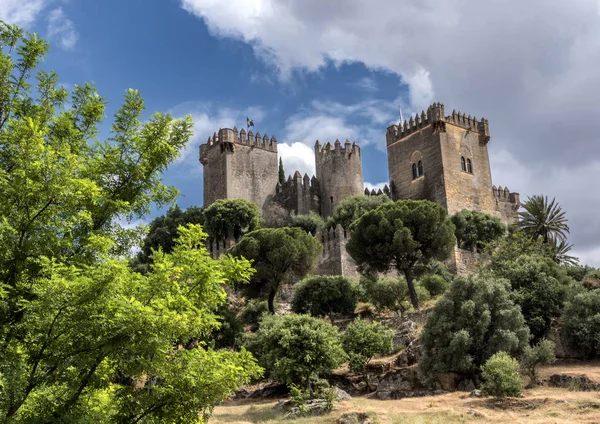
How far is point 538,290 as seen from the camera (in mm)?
27344

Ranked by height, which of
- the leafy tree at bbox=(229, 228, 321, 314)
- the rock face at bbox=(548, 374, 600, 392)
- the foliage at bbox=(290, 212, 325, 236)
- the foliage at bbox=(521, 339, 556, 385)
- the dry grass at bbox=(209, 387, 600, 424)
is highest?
the foliage at bbox=(290, 212, 325, 236)

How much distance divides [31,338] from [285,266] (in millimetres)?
27991

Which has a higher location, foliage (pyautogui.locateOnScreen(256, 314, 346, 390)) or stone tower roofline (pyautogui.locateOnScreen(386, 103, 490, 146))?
stone tower roofline (pyautogui.locateOnScreen(386, 103, 490, 146))

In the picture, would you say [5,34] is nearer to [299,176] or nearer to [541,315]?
[541,315]

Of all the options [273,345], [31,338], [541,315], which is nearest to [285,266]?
[273,345]

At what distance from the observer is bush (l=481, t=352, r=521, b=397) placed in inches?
754

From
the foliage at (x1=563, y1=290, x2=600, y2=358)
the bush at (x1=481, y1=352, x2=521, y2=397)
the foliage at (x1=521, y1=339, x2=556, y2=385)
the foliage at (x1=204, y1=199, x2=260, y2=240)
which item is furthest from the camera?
the foliage at (x1=204, y1=199, x2=260, y2=240)

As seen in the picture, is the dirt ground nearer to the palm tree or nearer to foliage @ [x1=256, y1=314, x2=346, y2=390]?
foliage @ [x1=256, y1=314, x2=346, y2=390]

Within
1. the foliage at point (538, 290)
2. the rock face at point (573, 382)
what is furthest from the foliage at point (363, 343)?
the rock face at point (573, 382)

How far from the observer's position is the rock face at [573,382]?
19875 mm

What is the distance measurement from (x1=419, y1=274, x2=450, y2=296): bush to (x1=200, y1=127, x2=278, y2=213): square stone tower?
2500 cm

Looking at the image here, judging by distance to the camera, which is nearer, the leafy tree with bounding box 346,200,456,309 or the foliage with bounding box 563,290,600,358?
the foliage with bounding box 563,290,600,358

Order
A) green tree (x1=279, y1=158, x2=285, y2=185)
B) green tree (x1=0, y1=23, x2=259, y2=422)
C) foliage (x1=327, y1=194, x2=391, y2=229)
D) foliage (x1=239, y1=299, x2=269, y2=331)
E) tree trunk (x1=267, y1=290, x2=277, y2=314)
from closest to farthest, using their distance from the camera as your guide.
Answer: green tree (x1=0, y1=23, x2=259, y2=422) → foliage (x1=239, y1=299, x2=269, y2=331) → tree trunk (x1=267, y1=290, x2=277, y2=314) → foliage (x1=327, y1=194, x2=391, y2=229) → green tree (x1=279, y1=158, x2=285, y2=185)

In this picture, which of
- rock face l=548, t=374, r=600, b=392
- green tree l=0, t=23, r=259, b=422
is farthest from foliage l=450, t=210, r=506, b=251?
green tree l=0, t=23, r=259, b=422
